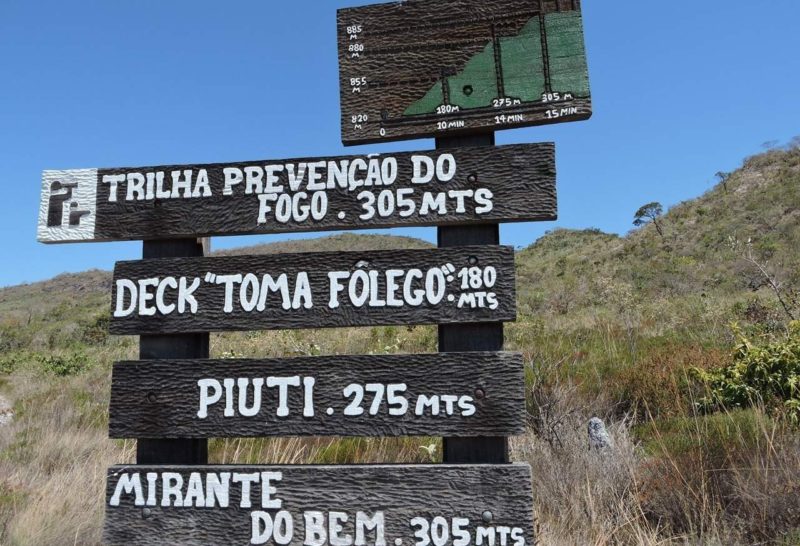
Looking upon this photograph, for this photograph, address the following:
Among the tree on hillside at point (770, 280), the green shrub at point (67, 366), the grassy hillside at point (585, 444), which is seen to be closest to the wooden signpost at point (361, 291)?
the grassy hillside at point (585, 444)

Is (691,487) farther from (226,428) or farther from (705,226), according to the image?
(705,226)

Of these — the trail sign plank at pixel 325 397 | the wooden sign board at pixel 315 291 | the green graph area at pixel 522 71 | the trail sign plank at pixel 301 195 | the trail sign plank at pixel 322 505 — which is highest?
the green graph area at pixel 522 71

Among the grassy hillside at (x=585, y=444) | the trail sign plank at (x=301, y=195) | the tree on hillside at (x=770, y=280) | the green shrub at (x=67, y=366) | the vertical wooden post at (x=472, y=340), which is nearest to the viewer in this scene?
the vertical wooden post at (x=472, y=340)

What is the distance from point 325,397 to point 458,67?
1.80 meters

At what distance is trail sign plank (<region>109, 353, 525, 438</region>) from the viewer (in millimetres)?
Answer: 2771

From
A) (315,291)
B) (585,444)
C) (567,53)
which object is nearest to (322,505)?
(315,291)

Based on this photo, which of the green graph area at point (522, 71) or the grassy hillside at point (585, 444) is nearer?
the green graph area at point (522, 71)

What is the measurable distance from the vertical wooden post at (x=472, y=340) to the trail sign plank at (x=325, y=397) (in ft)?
0.30

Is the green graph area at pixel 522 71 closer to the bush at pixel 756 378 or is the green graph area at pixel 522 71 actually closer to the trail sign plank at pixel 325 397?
the trail sign plank at pixel 325 397

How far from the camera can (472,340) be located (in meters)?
2.89

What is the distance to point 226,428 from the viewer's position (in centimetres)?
293

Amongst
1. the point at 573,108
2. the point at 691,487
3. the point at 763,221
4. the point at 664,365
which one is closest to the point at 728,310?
the point at 664,365

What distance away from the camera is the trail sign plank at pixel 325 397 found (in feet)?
9.09

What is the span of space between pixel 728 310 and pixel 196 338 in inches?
454
